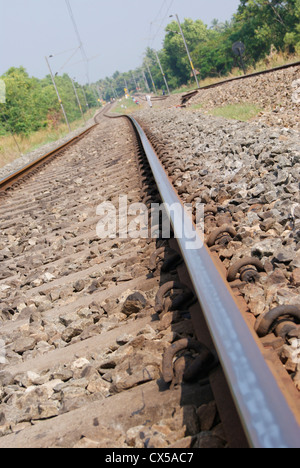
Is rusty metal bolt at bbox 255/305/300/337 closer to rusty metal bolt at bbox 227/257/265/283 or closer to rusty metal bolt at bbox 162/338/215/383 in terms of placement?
rusty metal bolt at bbox 162/338/215/383

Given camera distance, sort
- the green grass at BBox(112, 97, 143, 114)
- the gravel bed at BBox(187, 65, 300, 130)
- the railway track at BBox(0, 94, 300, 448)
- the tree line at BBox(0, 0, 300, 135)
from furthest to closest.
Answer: the green grass at BBox(112, 97, 143, 114)
the tree line at BBox(0, 0, 300, 135)
the gravel bed at BBox(187, 65, 300, 130)
the railway track at BBox(0, 94, 300, 448)

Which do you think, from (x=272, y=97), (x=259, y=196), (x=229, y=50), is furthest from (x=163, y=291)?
(x=229, y=50)

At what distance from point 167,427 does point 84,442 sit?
0.26 metres

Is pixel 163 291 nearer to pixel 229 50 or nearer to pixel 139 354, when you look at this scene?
pixel 139 354

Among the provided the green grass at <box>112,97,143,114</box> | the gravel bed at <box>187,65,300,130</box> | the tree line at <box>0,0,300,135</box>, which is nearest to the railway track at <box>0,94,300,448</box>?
the gravel bed at <box>187,65,300,130</box>

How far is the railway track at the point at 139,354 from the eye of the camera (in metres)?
1.27

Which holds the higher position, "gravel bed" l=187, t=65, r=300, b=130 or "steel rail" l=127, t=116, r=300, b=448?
"gravel bed" l=187, t=65, r=300, b=130

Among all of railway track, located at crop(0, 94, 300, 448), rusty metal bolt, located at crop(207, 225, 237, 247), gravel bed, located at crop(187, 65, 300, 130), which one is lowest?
railway track, located at crop(0, 94, 300, 448)

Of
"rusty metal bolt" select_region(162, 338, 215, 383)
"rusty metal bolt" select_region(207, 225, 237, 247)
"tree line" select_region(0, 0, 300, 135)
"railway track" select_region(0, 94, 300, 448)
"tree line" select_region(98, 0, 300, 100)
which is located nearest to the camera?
"railway track" select_region(0, 94, 300, 448)

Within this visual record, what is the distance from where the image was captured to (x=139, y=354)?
6.12 feet

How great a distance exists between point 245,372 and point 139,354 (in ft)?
2.42

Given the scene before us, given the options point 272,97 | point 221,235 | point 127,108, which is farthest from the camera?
point 127,108

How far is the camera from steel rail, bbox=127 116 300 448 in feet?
3.27

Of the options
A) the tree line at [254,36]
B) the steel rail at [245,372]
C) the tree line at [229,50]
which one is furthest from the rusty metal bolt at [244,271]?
the tree line at [254,36]
